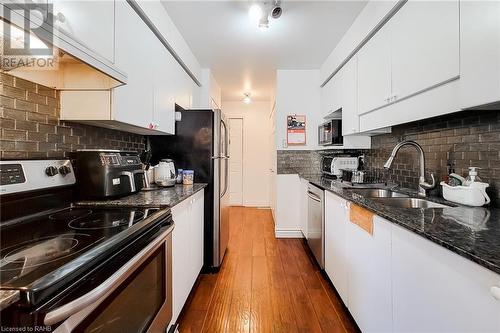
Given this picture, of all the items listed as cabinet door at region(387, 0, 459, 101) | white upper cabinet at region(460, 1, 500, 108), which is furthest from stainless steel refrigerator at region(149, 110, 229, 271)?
white upper cabinet at region(460, 1, 500, 108)

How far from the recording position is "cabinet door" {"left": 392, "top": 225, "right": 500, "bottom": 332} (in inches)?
27.5

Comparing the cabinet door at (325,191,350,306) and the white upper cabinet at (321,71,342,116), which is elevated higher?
the white upper cabinet at (321,71,342,116)

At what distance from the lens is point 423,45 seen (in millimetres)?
1401

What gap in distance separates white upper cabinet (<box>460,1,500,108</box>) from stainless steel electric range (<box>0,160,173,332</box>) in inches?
60.3

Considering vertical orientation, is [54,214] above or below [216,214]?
above

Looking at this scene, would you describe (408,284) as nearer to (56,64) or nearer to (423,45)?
(423,45)

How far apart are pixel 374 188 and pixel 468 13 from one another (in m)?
1.37

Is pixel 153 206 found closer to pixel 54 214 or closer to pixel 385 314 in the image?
pixel 54 214

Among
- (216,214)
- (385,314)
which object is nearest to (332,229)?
(385,314)

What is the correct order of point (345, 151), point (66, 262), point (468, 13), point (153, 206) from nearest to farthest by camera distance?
point (66, 262)
point (468, 13)
point (153, 206)
point (345, 151)

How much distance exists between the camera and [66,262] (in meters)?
0.65

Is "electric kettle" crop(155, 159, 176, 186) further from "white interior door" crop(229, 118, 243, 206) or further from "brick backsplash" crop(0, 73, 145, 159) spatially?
"white interior door" crop(229, 118, 243, 206)

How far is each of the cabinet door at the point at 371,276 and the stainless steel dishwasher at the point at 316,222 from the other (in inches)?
25.7

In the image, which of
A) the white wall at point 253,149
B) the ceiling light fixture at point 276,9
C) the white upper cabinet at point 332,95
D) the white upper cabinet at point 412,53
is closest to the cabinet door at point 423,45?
the white upper cabinet at point 412,53
